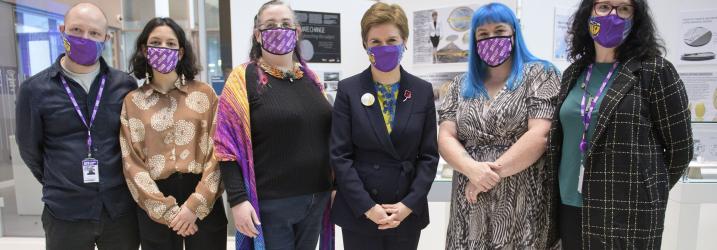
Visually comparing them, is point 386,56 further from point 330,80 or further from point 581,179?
point 330,80

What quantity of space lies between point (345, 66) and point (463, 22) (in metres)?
A: 0.97

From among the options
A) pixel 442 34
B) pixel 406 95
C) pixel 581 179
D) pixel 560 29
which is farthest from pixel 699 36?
pixel 406 95

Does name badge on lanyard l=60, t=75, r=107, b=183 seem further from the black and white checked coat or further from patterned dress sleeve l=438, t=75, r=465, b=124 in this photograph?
the black and white checked coat

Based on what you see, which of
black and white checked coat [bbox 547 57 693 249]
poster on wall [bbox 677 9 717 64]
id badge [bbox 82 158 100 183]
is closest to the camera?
black and white checked coat [bbox 547 57 693 249]

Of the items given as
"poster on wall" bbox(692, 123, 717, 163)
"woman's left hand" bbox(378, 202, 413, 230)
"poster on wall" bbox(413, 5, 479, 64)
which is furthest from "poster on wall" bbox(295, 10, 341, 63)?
"poster on wall" bbox(692, 123, 717, 163)

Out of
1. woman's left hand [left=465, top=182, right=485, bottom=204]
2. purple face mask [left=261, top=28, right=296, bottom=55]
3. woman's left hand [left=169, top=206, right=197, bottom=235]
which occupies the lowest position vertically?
woman's left hand [left=169, top=206, right=197, bottom=235]

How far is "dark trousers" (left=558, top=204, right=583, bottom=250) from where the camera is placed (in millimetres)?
1676

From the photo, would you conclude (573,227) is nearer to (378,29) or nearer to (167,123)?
(378,29)

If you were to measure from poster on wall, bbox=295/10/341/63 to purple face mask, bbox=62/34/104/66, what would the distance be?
1493 millimetres

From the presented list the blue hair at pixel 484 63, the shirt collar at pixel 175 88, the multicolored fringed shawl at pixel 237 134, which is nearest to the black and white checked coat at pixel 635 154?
the blue hair at pixel 484 63

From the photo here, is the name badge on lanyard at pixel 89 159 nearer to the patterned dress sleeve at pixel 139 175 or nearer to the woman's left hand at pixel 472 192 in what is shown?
the patterned dress sleeve at pixel 139 175

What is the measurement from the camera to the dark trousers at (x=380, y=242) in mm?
1770

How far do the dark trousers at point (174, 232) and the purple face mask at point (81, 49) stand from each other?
0.69m

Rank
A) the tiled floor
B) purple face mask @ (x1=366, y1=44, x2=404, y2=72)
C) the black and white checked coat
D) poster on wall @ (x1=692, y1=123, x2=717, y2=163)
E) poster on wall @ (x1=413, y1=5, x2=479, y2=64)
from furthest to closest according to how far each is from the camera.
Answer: poster on wall @ (x1=413, y1=5, x2=479, y2=64)
the tiled floor
poster on wall @ (x1=692, y1=123, x2=717, y2=163)
purple face mask @ (x1=366, y1=44, x2=404, y2=72)
the black and white checked coat
